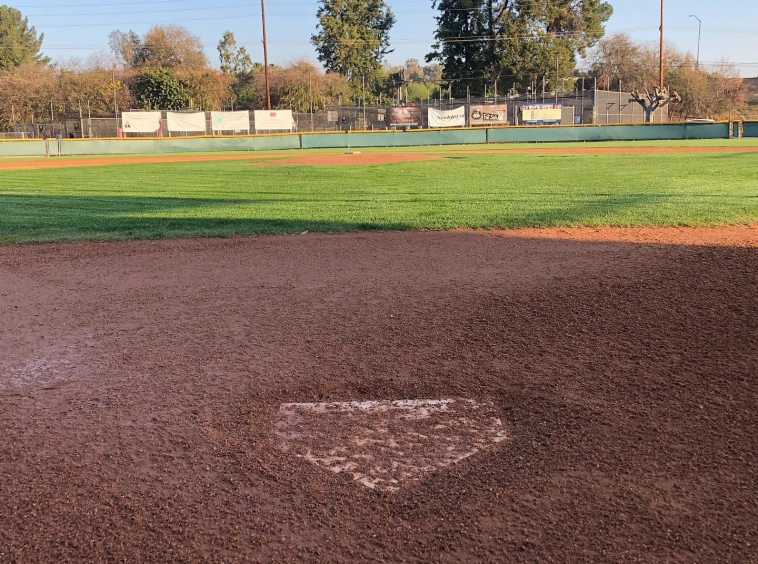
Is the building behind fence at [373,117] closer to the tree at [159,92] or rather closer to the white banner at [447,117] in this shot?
the white banner at [447,117]

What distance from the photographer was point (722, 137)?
4184cm

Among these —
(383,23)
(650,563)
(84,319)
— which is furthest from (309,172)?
(383,23)

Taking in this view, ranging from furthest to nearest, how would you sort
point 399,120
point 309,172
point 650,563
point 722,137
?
Result: point 399,120 → point 722,137 → point 309,172 → point 650,563

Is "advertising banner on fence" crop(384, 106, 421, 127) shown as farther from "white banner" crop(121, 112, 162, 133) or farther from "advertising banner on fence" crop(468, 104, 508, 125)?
"white banner" crop(121, 112, 162, 133)

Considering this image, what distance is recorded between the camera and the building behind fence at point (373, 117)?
150 ft

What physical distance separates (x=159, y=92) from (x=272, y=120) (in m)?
18.8

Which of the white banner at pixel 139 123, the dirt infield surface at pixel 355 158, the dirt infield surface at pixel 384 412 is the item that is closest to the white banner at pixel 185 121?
the white banner at pixel 139 123

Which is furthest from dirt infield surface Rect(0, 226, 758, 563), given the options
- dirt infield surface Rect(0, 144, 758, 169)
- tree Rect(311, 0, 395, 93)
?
tree Rect(311, 0, 395, 93)

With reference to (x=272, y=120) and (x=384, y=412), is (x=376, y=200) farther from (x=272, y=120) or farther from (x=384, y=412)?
(x=272, y=120)

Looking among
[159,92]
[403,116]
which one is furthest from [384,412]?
[159,92]

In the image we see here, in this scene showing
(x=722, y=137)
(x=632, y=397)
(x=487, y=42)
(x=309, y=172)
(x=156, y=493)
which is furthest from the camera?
(x=487, y=42)

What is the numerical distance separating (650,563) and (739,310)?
3284 millimetres

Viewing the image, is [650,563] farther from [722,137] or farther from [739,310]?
[722,137]

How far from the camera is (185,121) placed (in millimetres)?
45594
